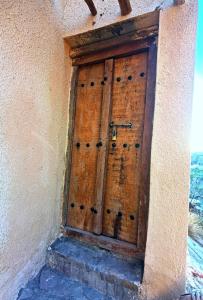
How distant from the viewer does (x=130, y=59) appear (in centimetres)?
120

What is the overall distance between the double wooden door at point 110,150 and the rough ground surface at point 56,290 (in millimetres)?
298

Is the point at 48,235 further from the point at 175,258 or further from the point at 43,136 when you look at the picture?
the point at 175,258

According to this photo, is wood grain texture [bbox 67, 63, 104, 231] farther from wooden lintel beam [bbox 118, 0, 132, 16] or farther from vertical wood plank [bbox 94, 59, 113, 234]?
wooden lintel beam [bbox 118, 0, 132, 16]

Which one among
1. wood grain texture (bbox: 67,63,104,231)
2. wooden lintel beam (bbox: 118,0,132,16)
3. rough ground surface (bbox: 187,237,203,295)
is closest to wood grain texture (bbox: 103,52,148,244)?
wood grain texture (bbox: 67,63,104,231)

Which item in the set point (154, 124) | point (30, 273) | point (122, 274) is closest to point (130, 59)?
point (154, 124)

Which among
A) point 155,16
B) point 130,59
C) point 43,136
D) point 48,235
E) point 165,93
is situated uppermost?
point 155,16

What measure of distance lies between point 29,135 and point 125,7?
888mm

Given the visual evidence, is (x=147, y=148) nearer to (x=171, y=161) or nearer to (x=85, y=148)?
(x=171, y=161)

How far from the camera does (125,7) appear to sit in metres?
1.04

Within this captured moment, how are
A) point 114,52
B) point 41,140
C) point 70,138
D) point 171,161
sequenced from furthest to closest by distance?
point 70,138 < point 114,52 < point 41,140 < point 171,161

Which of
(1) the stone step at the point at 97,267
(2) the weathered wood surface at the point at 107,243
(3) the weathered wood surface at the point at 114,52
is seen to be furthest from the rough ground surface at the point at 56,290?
(3) the weathered wood surface at the point at 114,52

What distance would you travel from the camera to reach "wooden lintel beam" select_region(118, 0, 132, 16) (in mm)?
1016

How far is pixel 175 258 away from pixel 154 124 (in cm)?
65

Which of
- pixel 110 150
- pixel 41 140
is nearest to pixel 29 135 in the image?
pixel 41 140
